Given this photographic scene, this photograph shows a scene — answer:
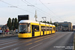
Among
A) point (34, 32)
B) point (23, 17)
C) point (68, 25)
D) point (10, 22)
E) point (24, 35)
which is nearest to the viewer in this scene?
point (24, 35)

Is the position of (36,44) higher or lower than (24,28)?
lower

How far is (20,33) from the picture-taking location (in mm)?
23688

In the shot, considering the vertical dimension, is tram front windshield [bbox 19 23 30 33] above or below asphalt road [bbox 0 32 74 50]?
above

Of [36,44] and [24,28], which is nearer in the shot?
[36,44]

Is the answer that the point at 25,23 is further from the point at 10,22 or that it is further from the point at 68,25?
the point at 68,25

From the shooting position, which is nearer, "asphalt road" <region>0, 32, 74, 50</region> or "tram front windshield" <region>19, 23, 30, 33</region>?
"asphalt road" <region>0, 32, 74, 50</region>

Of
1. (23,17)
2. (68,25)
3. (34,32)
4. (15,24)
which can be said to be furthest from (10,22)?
(68,25)

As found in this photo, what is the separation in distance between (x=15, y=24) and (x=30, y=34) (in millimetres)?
49441

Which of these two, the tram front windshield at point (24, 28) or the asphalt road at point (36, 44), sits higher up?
the tram front windshield at point (24, 28)

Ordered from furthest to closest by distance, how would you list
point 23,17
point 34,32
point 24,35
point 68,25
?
point 68,25 → point 23,17 → point 34,32 → point 24,35

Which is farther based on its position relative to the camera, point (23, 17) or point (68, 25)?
point (68, 25)

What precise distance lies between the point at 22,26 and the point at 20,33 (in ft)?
4.14

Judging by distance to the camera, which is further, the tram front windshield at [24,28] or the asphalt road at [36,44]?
the tram front windshield at [24,28]

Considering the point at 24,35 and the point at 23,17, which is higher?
the point at 23,17
